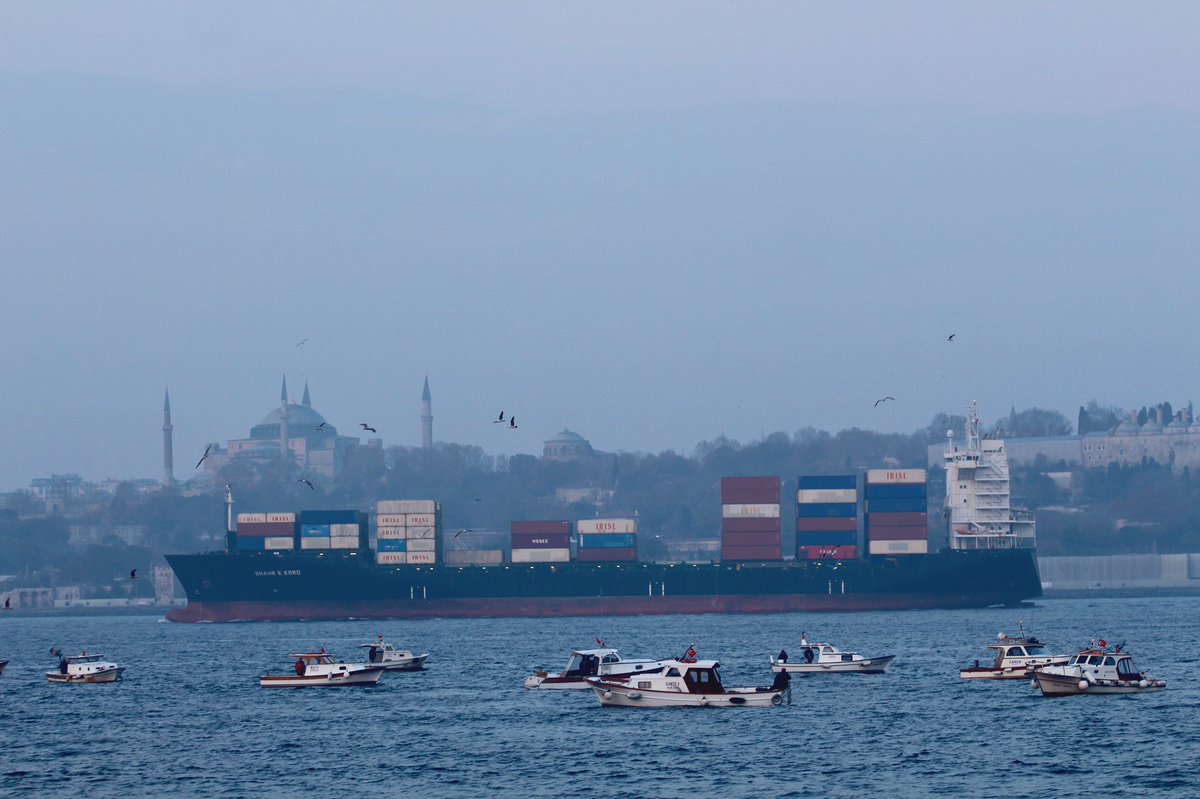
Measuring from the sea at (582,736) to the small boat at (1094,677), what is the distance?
38 cm

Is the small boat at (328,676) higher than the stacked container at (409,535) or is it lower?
lower

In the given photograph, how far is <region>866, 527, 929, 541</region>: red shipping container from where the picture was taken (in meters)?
108

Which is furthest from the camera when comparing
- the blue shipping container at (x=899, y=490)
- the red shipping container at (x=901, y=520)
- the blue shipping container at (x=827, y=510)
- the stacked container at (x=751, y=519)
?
the stacked container at (x=751, y=519)

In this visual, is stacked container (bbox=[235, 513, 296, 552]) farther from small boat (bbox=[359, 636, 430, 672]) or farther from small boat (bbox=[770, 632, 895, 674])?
small boat (bbox=[770, 632, 895, 674])

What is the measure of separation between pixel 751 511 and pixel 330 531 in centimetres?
2575

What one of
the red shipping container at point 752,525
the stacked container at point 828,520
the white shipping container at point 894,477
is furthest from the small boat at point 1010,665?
the red shipping container at point 752,525

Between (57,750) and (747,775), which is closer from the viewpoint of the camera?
(747,775)

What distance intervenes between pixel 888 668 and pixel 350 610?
183 feet

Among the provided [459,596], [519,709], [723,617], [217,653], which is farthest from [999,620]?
[519,709]

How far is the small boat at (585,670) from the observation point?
52800 mm

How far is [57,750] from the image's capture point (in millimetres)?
44812

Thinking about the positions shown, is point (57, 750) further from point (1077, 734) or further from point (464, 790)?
point (1077, 734)

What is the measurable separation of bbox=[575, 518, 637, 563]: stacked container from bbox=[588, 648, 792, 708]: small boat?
62164 millimetres

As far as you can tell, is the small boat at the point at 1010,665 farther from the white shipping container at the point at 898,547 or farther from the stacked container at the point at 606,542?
the stacked container at the point at 606,542
